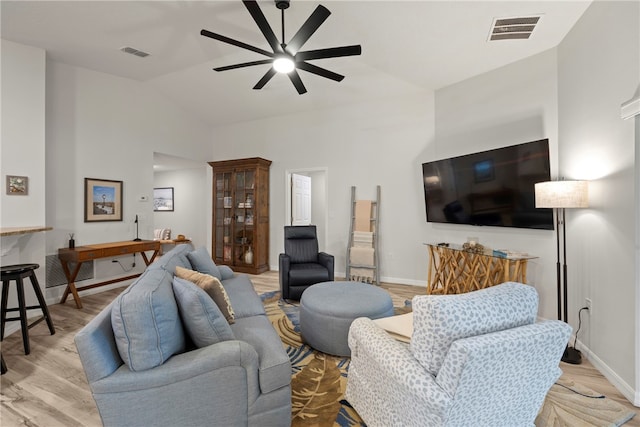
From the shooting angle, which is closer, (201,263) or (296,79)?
(201,263)

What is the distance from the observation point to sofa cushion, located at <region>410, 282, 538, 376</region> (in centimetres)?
116

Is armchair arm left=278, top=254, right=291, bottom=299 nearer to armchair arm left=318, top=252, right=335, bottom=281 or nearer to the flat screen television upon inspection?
armchair arm left=318, top=252, right=335, bottom=281

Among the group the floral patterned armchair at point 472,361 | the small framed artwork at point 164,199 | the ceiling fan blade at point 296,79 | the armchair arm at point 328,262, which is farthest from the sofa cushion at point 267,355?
the small framed artwork at point 164,199

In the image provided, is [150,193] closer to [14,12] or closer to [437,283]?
[14,12]

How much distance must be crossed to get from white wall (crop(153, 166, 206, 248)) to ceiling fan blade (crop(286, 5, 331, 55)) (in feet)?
18.1

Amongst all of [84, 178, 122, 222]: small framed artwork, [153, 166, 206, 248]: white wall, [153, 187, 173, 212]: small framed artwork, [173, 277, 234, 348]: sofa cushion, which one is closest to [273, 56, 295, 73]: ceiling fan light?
[173, 277, 234, 348]: sofa cushion

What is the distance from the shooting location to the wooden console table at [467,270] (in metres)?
3.15

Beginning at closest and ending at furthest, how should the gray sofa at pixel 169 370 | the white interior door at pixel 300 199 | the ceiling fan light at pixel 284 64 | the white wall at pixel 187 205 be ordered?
1. the gray sofa at pixel 169 370
2. the ceiling fan light at pixel 284 64
3. the white interior door at pixel 300 199
4. the white wall at pixel 187 205

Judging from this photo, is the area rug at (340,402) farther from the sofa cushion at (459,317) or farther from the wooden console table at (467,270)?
the wooden console table at (467,270)

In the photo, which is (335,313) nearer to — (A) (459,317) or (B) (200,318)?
(B) (200,318)

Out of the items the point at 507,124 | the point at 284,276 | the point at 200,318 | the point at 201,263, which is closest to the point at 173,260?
the point at 201,263

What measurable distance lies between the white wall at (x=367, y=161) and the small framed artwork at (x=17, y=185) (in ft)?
11.6

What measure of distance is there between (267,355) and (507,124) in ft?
12.8

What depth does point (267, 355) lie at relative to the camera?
1599 millimetres
